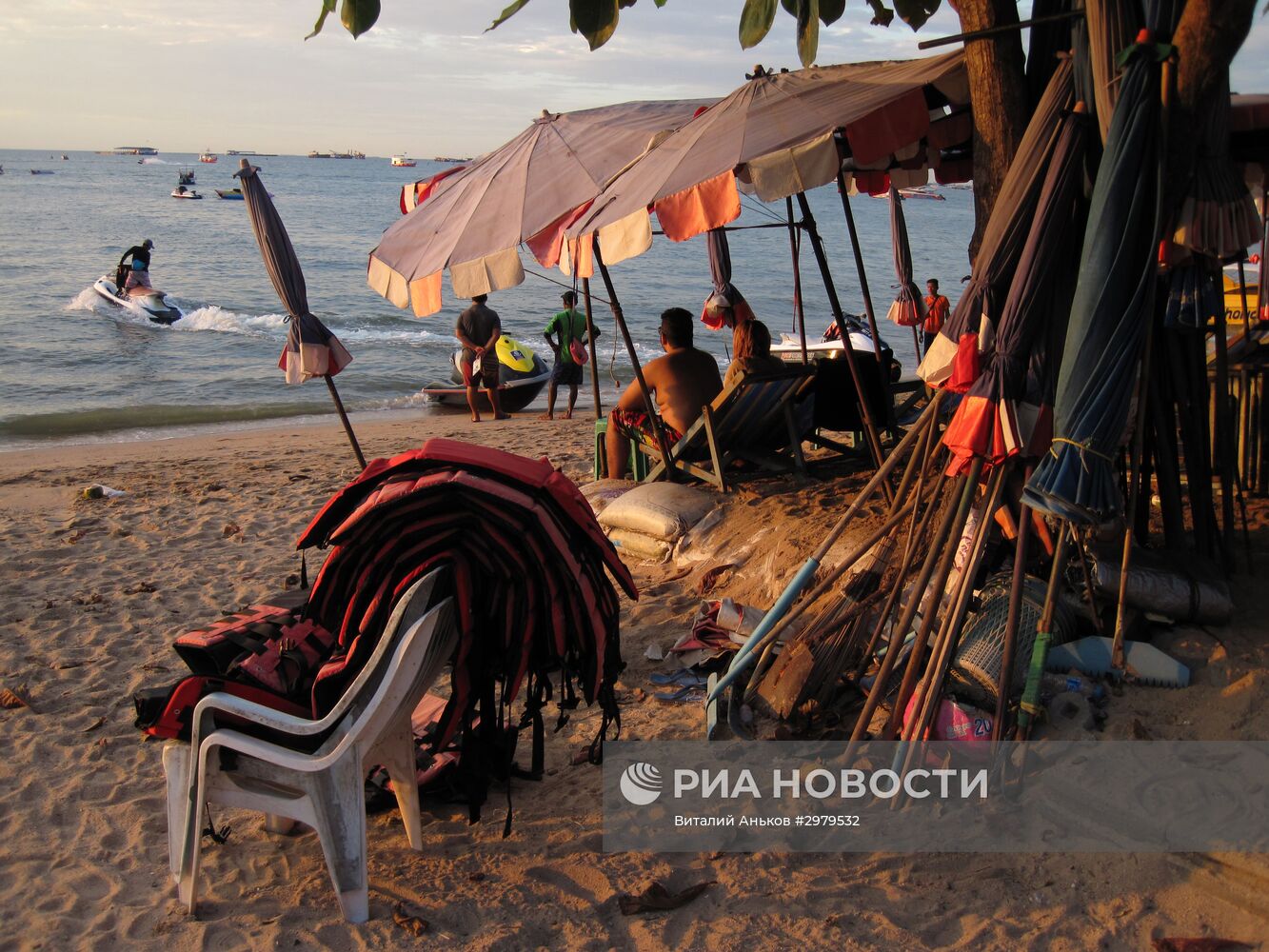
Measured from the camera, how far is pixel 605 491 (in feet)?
21.9

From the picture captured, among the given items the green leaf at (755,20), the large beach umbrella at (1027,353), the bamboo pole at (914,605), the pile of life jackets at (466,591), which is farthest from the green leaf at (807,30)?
the pile of life jackets at (466,591)

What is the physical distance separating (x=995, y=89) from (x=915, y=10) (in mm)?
696

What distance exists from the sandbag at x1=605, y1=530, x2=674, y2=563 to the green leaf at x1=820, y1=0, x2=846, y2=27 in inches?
112

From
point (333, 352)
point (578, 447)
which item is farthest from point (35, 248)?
point (333, 352)

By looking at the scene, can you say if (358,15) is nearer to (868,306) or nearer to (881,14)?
(881,14)

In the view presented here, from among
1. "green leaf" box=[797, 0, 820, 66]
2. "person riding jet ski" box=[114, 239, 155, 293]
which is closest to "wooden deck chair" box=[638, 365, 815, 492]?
"green leaf" box=[797, 0, 820, 66]

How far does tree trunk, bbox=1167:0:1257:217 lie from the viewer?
3.19m

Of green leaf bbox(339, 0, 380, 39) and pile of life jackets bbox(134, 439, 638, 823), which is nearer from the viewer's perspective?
pile of life jackets bbox(134, 439, 638, 823)

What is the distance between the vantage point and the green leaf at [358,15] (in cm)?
341

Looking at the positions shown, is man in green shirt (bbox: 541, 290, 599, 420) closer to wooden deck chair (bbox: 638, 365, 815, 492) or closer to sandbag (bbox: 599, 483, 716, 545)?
wooden deck chair (bbox: 638, 365, 815, 492)

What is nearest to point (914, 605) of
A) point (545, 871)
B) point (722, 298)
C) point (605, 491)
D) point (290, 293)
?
point (545, 871)

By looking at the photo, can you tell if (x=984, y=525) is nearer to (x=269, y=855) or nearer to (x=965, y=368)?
(x=965, y=368)

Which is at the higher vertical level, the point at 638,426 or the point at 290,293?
the point at 290,293

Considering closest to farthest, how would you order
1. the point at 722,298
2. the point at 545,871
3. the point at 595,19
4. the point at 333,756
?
the point at 333,756 < the point at 545,871 < the point at 595,19 < the point at 722,298
